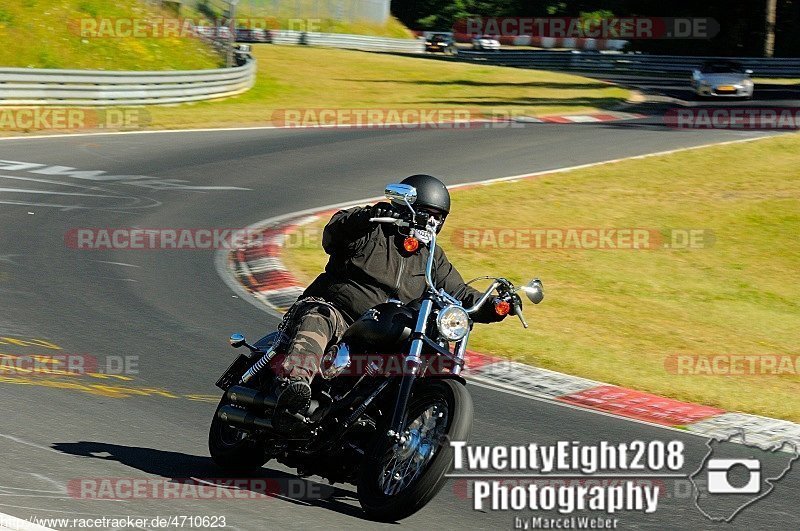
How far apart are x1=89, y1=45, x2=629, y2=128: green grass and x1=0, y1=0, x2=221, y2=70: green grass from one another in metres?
2.87

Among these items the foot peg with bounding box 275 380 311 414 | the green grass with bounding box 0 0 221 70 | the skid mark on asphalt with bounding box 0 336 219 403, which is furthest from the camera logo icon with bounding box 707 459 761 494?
the green grass with bounding box 0 0 221 70

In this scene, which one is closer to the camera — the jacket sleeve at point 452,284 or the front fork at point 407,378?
the front fork at point 407,378

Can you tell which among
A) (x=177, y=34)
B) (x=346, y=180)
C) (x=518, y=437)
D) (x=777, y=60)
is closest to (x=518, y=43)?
(x=777, y=60)

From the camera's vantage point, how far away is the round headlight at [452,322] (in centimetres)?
569

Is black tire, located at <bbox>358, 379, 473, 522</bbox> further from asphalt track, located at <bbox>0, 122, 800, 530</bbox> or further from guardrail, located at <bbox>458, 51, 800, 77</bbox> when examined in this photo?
guardrail, located at <bbox>458, 51, 800, 77</bbox>

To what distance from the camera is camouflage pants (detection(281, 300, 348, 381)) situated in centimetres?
612

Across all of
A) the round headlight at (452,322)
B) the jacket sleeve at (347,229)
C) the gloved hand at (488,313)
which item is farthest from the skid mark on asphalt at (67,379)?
the round headlight at (452,322)

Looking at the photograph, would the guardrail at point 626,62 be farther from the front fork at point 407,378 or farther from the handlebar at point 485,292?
the front fork at point 407,378

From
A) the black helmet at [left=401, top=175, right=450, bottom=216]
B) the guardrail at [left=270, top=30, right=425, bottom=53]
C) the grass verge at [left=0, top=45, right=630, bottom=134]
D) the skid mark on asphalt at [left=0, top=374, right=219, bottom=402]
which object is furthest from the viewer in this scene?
the guardrail at [left=270, top=30, right=425, bottom=53]

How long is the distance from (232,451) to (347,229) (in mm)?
1571

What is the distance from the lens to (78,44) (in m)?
34.7

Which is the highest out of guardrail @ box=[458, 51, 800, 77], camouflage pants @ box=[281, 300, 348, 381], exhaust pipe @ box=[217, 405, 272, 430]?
camouflage pants @ box=[281, 300, 348, 381]

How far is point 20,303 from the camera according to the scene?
1105 centimetres

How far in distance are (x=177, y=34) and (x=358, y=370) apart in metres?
34.6
